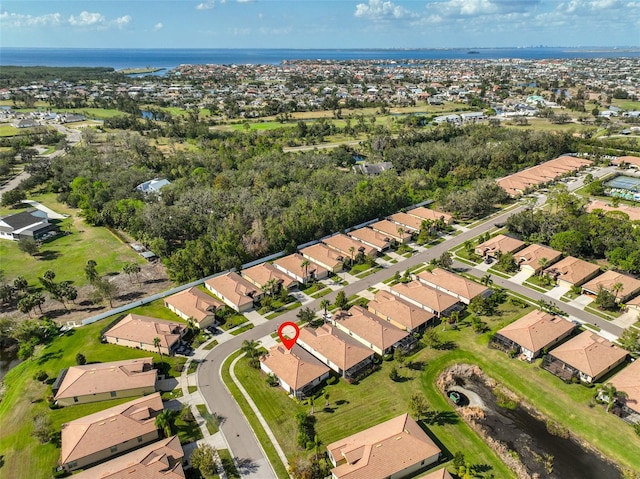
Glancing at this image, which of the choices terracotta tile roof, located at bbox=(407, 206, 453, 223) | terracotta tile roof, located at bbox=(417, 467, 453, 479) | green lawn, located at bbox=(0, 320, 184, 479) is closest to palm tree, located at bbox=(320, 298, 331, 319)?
green lawn, located at bbox=(0, 320, 184, 479)

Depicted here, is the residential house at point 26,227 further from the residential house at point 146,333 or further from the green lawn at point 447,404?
the green lawn at point 447,404

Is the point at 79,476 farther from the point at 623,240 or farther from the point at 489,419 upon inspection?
the point at 623,240

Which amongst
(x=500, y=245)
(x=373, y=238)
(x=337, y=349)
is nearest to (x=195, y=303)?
(x=337, y=349)

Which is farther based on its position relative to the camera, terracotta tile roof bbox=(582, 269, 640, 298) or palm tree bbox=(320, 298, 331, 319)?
terracotta tile roof bbox=(582, 269, 640, 298)

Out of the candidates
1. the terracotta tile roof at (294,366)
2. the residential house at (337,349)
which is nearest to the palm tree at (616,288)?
the residential house at (337,349)

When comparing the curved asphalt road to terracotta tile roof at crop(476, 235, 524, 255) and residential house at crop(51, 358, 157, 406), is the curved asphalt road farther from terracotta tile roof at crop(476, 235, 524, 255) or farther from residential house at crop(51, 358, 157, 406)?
residential house at crop(51, 358, 157, 406)

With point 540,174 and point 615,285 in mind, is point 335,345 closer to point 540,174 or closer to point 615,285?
point 615,285
